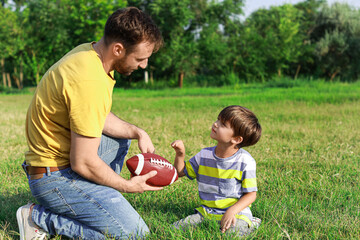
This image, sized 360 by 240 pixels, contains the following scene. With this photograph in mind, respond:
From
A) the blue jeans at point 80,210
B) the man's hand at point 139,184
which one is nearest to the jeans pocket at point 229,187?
the man's hand at point 139,184

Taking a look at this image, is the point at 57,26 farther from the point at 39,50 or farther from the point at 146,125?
the point at 146,125

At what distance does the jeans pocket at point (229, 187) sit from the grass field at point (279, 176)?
33cm

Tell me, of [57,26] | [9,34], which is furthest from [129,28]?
[9,34]

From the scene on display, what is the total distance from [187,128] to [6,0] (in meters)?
27.1

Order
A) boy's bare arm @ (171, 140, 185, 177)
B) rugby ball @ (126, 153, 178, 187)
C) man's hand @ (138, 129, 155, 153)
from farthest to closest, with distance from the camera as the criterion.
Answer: man's hand @ (138, 129, 155, 153) < boy's bare arm @ (171, 140, 185, 177) < rugby ball @ (126, 153, 178, 187)

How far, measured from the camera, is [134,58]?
2.87 metres

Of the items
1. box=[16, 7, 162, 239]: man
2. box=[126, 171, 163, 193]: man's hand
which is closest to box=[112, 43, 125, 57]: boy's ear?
box=[16, 7, 162, 239]: man

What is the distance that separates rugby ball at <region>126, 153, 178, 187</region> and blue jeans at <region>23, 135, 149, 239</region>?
0.89 ft

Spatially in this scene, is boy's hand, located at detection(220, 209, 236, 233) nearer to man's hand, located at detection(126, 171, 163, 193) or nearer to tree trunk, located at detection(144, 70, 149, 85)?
man's hand, located at detection(126, 171, 163, 193)

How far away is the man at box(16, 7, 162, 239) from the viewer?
2641mm

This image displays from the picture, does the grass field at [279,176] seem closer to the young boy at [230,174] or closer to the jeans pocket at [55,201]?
the young boy at [230,174]

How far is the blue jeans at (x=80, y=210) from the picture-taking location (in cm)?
290

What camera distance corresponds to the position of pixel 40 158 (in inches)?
113

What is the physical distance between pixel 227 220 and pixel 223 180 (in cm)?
36
